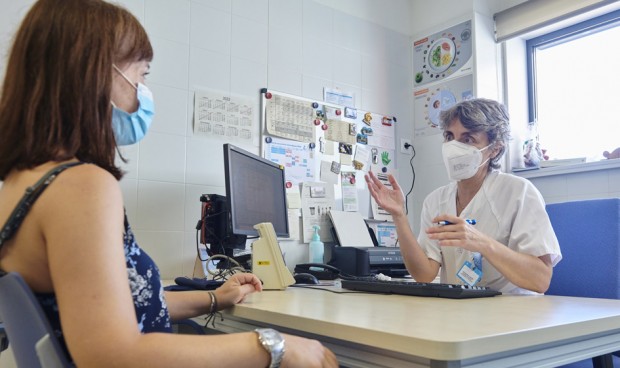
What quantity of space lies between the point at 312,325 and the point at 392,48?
2.67 metres

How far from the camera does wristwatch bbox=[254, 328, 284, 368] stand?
77cm

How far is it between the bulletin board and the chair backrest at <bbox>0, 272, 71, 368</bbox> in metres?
1.86

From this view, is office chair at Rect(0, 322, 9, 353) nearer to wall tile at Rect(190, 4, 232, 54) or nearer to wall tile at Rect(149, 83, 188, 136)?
wall tile at Rect(149, 83, 188, 136)

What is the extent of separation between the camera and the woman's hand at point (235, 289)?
1212mm

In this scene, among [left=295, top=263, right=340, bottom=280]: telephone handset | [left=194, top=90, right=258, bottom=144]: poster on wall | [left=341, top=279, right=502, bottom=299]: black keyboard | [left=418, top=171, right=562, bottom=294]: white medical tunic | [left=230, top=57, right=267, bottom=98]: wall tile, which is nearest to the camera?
[left=341, top=279, right=502, bottom=299]: black keyboard

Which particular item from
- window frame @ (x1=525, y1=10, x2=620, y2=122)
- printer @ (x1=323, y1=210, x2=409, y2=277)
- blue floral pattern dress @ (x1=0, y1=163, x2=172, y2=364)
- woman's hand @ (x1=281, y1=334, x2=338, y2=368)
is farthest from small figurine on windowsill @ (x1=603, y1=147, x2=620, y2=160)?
blue floral pattern dress @ (x1=0, y1=163, x2=172, y2=364)

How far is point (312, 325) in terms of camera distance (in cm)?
92

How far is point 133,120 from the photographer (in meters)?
0.95

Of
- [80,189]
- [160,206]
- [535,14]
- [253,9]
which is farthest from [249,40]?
[80,189]

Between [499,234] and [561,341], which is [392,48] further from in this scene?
[561,341]

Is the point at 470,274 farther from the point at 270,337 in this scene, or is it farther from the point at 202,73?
the point at 202,73

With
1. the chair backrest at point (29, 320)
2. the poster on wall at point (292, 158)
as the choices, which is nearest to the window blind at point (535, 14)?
the poster on wall at point (292, 158)

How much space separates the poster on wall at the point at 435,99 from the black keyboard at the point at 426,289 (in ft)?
6.06

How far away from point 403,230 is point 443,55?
5.62 feet
